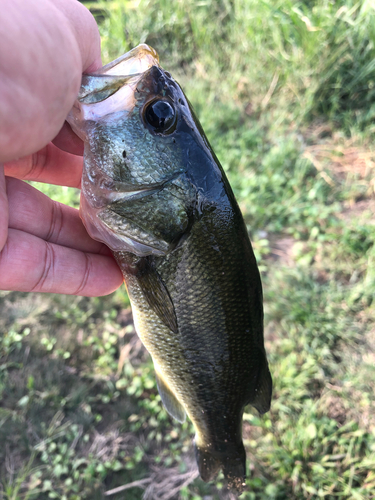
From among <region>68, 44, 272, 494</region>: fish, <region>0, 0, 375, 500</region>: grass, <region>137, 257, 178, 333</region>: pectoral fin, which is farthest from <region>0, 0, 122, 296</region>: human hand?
<region>0, 0, 375, 500</region>: grass

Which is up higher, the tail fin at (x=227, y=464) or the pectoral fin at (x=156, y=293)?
the pectoral fin at (x=156, y=293)

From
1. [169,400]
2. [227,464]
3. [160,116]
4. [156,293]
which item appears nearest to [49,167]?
[160,116]

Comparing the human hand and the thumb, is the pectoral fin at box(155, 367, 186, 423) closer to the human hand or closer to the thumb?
the human hand

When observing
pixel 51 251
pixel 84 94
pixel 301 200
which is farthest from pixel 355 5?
pixel 51 251

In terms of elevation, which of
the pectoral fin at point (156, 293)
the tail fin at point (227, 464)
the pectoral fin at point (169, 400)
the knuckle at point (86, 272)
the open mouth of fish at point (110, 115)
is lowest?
the tail fin at point (227, 464)

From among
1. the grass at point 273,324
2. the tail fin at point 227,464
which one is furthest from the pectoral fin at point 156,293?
the grass at point 273,324

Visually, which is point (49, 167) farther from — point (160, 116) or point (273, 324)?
point (273, 324)

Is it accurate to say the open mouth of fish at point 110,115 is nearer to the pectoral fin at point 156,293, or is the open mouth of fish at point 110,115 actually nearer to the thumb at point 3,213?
the pectoral fin at point 156,293
